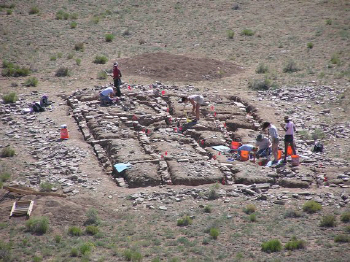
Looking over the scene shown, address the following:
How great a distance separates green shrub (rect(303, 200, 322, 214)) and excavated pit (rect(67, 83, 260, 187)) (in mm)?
2847

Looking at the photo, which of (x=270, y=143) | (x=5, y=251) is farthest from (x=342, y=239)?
(x=5, y=251)

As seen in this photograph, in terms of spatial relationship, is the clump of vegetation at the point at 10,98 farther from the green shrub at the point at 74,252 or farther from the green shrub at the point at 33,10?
the green shrub at the point at 33,10

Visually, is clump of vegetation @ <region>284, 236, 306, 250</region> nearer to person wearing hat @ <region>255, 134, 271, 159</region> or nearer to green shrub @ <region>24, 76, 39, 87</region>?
person wearing hat @ <region>255, 134, 271, 159</region>

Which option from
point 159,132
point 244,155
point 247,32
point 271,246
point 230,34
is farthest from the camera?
point 247,32

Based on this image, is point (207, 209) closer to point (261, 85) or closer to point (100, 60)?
point (261, 85)

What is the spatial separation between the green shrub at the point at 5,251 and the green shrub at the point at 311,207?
752 cm

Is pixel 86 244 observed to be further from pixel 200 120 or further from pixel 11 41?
pixel 11 41

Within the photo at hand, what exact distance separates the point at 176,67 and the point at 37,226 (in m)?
16.3

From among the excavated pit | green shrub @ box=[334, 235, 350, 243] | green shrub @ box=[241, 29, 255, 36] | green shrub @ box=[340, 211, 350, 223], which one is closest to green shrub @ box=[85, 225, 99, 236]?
the excavated pit

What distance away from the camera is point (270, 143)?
20453 mm

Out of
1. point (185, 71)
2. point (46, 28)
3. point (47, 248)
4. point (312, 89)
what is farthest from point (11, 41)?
point (47, 248)

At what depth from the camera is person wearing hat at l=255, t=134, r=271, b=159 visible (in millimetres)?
20000

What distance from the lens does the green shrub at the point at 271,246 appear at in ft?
45.9

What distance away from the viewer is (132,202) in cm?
1662
